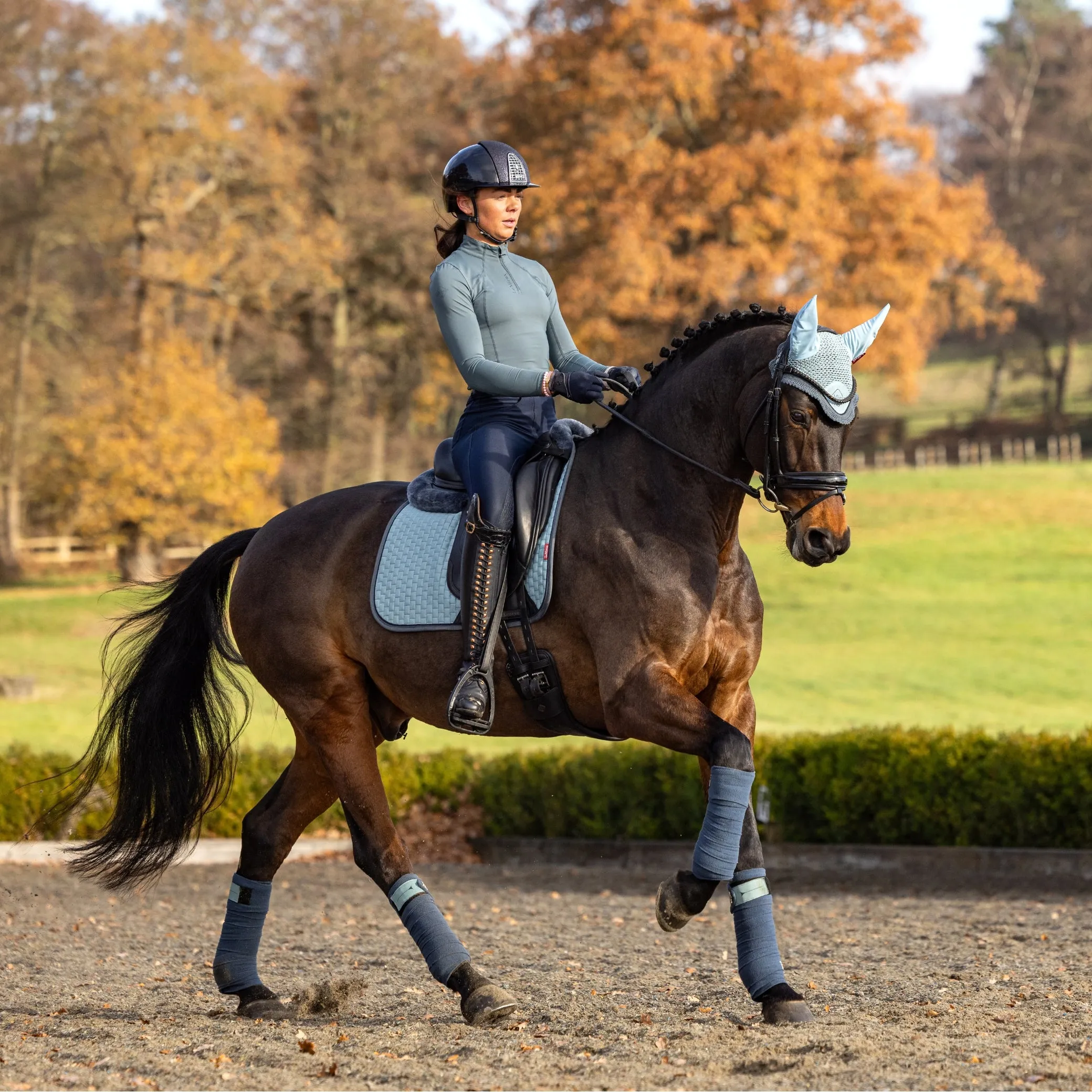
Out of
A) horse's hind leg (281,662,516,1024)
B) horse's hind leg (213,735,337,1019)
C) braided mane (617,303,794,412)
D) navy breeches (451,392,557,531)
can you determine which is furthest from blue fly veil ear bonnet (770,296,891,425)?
horse's hind leg (213,735,337,1019)

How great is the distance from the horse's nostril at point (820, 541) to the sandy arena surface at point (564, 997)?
1.71m

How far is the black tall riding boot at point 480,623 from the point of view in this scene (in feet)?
17.9

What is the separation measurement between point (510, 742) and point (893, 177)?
20.5 meters

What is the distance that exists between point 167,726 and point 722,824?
285cm

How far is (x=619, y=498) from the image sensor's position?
5.51 meters

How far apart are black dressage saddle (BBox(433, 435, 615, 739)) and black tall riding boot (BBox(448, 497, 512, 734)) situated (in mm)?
49

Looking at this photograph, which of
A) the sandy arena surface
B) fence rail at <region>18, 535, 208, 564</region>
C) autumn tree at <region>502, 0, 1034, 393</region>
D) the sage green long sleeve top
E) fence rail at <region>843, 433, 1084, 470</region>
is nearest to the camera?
the sandy arena surface

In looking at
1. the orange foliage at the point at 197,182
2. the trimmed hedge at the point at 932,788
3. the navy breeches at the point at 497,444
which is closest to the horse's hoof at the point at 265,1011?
the navy breeches at the point at 497,444

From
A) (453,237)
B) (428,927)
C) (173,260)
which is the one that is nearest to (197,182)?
(173,260)

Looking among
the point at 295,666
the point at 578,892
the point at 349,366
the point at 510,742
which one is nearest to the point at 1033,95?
the point at 349,366

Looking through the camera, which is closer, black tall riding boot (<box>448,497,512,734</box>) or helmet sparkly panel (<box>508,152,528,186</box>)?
black tall riding boot (<box>448,497,512,734</box>)

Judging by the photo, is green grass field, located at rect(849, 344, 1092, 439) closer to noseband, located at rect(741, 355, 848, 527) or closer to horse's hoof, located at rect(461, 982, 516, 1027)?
noseband, located at rect(741, 355, 848, 527)

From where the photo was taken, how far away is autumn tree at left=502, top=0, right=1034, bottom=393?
31.6m

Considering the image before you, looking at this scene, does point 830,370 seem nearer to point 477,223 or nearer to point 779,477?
point 779,477
